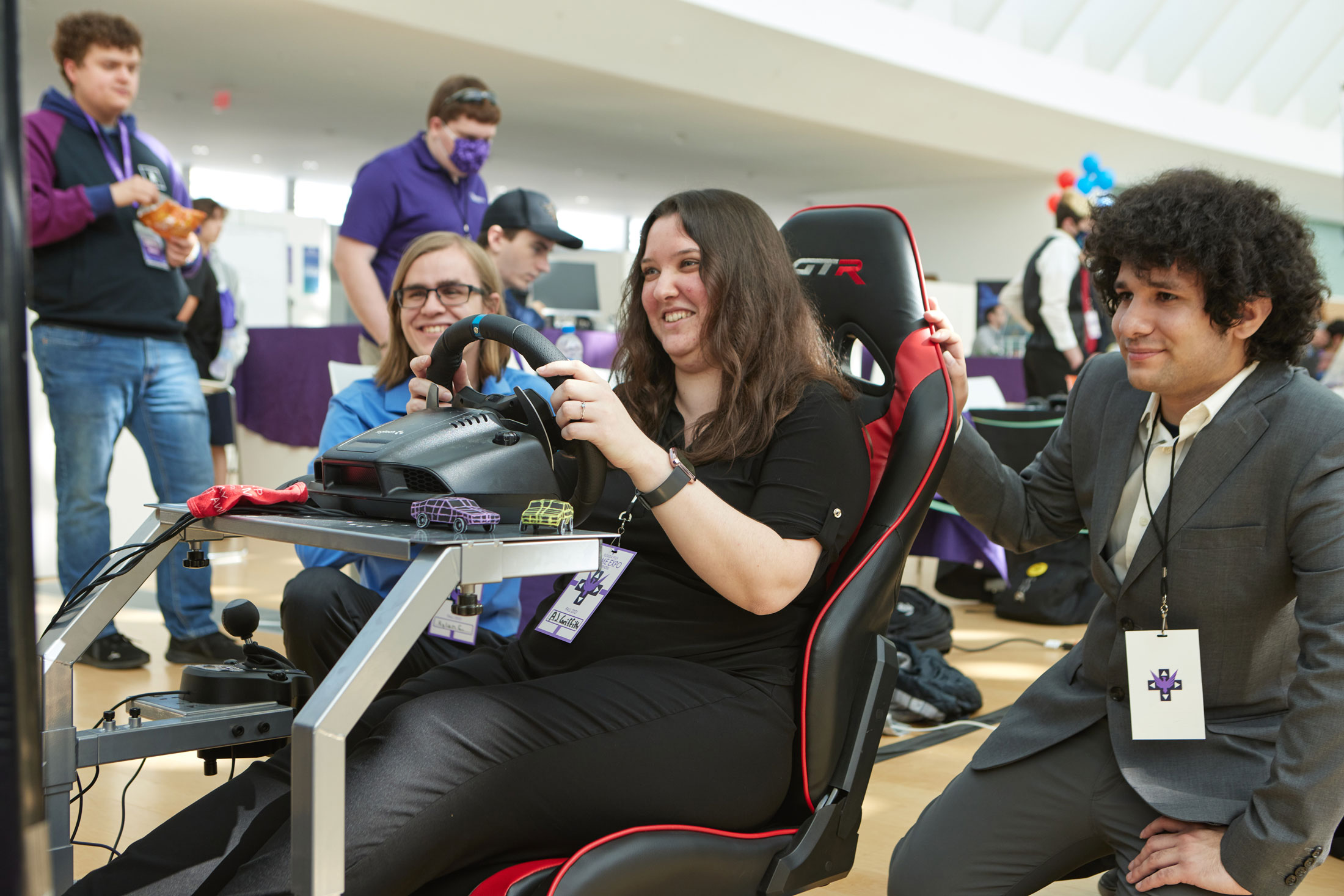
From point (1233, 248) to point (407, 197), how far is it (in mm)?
2053

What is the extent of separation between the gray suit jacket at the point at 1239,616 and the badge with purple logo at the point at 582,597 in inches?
19.3

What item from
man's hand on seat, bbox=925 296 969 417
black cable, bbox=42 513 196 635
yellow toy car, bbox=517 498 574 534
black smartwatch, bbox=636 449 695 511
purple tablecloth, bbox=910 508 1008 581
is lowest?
purple tablecloth, bbox=910 508 1008 581

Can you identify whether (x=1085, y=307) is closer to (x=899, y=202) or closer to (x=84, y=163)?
(x=84, y=163)

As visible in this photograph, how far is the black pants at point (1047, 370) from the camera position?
4.84 meters

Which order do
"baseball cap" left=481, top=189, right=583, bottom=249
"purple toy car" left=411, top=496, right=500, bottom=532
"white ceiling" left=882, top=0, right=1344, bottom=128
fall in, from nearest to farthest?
"purple toy car" left=411, top=496, right=500, bottom=532, "baseball cap" left=481, top=189, right=583, bottom=249, "white ceiling" left=882, top=0, right=1344, bottom=128

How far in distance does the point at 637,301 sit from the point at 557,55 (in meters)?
7.60

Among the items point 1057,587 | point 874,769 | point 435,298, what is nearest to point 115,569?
point 435,298

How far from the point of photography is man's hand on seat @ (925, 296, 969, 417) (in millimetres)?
1356

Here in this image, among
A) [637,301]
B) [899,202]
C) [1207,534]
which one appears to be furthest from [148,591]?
[899,202]

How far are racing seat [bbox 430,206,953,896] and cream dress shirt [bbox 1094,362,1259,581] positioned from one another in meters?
0.25

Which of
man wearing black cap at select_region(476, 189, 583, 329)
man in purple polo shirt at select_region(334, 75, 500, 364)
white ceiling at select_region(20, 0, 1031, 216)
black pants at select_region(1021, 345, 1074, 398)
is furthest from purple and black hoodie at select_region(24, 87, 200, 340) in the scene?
white ceiling at select_region(20, 0, 1031, 216)

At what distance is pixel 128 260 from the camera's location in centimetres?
264

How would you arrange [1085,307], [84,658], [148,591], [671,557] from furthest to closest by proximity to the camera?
1. [1085,307]
2. [148,591]
3. [84,658]
4. [671,557]

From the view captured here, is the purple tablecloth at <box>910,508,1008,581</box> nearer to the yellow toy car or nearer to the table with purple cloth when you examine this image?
the table with purple cloth
